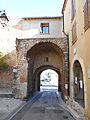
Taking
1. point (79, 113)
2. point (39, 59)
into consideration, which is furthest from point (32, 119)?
point (39, 59)

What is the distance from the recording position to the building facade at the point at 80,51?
8.93 meters

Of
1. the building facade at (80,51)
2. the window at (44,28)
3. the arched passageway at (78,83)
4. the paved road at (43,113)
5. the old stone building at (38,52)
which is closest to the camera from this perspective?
the building facade at (80,51)

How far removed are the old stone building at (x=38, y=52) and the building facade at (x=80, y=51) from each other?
1439 mm

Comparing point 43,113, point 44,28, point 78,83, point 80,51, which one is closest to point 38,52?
point 44,28

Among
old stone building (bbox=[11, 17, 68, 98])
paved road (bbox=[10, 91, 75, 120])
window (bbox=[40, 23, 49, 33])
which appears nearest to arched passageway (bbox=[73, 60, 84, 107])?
old stone building (bbox=[11, 17, 68, 98])

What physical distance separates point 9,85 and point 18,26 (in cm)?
633

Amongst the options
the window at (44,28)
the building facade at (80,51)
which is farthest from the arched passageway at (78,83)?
the window at (44,28)

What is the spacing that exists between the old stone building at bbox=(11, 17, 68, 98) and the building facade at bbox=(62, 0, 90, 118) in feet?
4.72

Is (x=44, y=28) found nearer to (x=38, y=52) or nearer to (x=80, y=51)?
(x=38, y=52)

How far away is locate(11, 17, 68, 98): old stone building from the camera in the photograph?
16.1 meters

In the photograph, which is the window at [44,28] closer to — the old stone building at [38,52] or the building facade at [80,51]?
the old stone building at [38,52]

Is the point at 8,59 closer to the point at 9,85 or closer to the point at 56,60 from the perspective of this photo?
the point at 9,85

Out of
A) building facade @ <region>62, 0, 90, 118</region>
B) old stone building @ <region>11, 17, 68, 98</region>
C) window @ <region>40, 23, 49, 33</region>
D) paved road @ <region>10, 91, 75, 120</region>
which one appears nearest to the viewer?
building facade @ <region>62, 0, 90, 118</region>

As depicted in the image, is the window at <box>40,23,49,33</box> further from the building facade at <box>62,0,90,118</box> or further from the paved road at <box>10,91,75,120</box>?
the paved road at <box>10,91,75,120</box>
